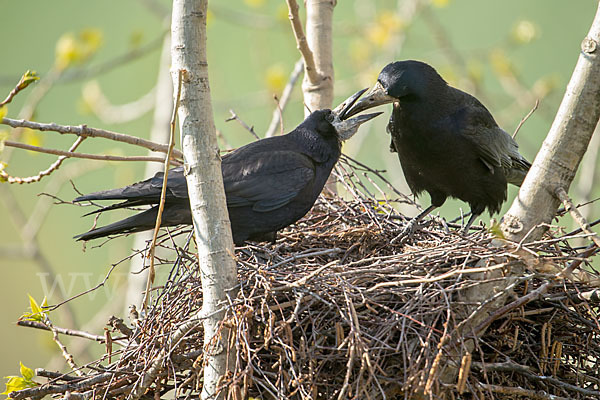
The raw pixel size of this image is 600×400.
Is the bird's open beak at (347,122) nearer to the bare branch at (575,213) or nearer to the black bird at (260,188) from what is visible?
the black bird at (260,188)

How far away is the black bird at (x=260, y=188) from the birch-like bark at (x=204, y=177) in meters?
1.05

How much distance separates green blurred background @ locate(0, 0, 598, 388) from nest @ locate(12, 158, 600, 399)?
188 cm

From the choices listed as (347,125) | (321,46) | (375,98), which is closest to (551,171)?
(375,98)

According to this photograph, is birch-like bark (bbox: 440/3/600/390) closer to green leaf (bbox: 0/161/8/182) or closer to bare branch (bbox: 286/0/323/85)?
bare branch (bbox: 286/0/323/85)

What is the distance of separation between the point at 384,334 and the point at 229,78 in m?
10.4

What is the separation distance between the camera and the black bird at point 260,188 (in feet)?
12.3

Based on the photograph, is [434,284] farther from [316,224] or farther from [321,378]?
[316,224]

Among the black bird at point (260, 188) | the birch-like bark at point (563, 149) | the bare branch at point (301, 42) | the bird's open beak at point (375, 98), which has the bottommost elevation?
the birch-like bark at point (563, 149)

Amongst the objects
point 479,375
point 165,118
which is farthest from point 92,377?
point 165,118

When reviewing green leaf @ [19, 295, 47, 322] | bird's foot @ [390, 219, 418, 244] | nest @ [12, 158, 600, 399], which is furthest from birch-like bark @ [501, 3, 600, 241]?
green leaf @ [19, 295, 47, 322]

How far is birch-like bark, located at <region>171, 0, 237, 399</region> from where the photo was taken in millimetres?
2611

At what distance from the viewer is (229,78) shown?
41.8ft

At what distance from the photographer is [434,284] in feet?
10.2

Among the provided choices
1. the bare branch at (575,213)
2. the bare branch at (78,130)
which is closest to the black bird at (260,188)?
the bare branch at (78,130)
